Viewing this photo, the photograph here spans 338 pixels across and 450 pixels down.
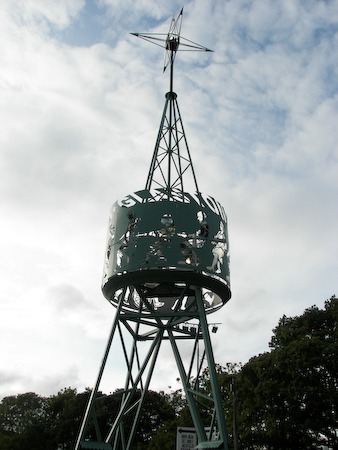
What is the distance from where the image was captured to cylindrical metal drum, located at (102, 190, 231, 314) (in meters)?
19.5

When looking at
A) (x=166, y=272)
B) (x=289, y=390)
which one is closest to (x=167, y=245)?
(x=166, y=272)

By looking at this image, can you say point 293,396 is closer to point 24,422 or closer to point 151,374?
point 151,374

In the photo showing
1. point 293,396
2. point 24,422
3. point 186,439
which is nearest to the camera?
point 186,439

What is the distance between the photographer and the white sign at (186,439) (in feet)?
58.5

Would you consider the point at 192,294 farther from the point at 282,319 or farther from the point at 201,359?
the point at 282,319

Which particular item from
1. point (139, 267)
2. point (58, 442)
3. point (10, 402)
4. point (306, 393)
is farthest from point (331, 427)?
point (10, 402)

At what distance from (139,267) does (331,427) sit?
17.9 metres

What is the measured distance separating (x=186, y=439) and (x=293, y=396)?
1399cm

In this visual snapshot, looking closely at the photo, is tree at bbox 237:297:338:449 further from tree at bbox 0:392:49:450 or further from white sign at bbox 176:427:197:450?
tree at bbox 0:392:49:450

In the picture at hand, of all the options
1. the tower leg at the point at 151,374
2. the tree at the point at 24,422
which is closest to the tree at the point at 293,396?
the tower leg at the point at 151,374

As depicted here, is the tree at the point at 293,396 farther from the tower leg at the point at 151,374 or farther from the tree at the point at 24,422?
the tree at the point at 24,422

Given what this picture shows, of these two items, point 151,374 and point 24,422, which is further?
point 24,422

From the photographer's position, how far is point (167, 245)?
19.7 m

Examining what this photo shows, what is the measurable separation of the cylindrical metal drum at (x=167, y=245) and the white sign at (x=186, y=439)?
5.28 m
